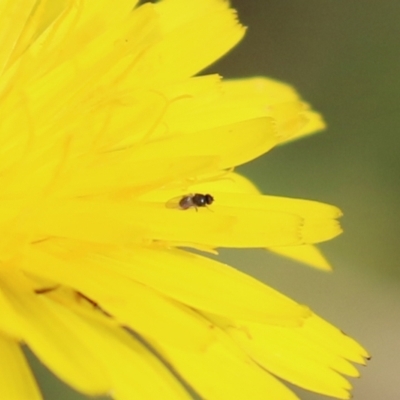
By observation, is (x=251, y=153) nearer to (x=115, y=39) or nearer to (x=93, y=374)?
(x=115, y=39)

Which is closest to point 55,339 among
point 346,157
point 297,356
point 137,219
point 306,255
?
point 137,219

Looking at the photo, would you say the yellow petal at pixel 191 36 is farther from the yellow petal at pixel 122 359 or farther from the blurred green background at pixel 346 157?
the blurred green background at pixel 346 157

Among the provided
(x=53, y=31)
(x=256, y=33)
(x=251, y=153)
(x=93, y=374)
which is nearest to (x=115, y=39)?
(x=53, y=31)

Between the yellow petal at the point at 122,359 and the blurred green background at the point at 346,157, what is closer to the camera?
the yellow petal at the point at 122,359

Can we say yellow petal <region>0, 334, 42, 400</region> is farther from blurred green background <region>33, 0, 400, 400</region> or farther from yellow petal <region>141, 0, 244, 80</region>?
blurred green background <region>33, 0, 400, 400</region>

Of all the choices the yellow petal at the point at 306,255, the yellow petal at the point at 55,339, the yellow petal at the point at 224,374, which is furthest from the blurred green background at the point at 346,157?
the yellow petal at the point at 55,339

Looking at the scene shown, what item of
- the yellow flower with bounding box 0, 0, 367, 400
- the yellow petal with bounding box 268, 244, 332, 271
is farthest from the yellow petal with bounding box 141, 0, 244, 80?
the yellow petal with bounding box 268, 244, 332, 271
